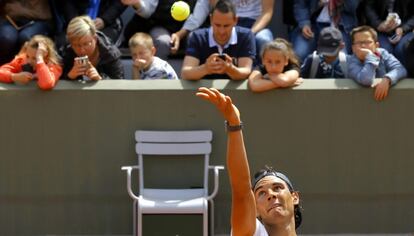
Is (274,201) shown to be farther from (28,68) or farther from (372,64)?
Result: (28,68)

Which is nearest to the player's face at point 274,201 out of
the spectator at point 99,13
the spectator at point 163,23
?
the spectator at point 163,23

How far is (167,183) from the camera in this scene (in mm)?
7562

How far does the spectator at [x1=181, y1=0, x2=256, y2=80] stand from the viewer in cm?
737

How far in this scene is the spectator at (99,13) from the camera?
8.38 meters

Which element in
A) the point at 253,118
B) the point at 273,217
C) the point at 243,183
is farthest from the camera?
the point at 253,118

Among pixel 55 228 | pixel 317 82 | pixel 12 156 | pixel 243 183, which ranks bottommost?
pixel 55 228

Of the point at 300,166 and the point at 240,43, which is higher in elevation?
the point at 240,43

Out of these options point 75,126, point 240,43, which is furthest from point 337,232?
point 75,126

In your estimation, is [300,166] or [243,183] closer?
[243,183]

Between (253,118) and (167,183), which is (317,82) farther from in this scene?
(167,183)

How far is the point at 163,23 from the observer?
27.9 feet

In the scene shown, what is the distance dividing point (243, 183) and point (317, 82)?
358 cm

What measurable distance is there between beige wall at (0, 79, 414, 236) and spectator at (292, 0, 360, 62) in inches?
37.8

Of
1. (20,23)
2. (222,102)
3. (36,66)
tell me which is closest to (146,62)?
(36,66)
